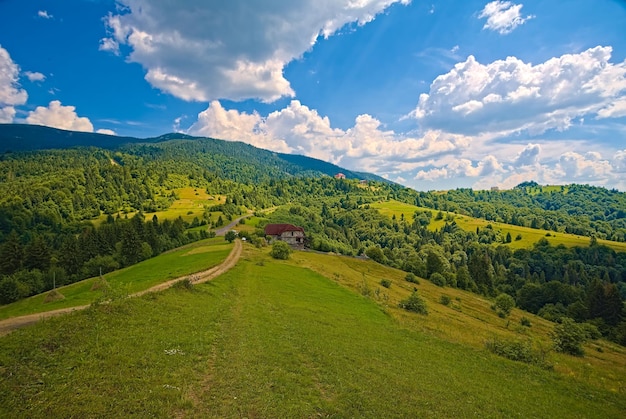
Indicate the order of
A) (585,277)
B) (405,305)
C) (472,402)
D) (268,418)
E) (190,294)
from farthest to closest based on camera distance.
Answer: (585,277) < (405,305) < (190,294) < (472,402) < (268,418)

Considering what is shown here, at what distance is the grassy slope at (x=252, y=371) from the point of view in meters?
14.2

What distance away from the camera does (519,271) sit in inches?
7170

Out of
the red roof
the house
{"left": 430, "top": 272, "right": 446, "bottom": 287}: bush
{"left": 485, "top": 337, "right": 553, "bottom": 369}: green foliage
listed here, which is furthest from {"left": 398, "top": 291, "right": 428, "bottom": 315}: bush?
the red roof

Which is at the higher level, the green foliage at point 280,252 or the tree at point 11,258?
the green foliage at point 280,252

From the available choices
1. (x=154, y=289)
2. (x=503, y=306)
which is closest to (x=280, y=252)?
(x=154, y=289)

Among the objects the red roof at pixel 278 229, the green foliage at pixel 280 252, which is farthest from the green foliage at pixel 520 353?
the red roof at pixel 278 229

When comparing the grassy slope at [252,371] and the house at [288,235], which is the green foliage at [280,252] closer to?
the grassy slope at [252,371]

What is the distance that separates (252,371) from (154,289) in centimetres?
2791

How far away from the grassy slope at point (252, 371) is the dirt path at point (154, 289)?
354 inches

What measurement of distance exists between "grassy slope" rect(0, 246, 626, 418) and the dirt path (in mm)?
9003

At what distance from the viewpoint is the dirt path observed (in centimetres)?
2812

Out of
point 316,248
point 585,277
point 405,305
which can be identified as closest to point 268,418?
point 405,305

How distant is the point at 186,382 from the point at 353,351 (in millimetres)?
13380

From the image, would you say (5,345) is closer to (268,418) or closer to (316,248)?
(268,418)
